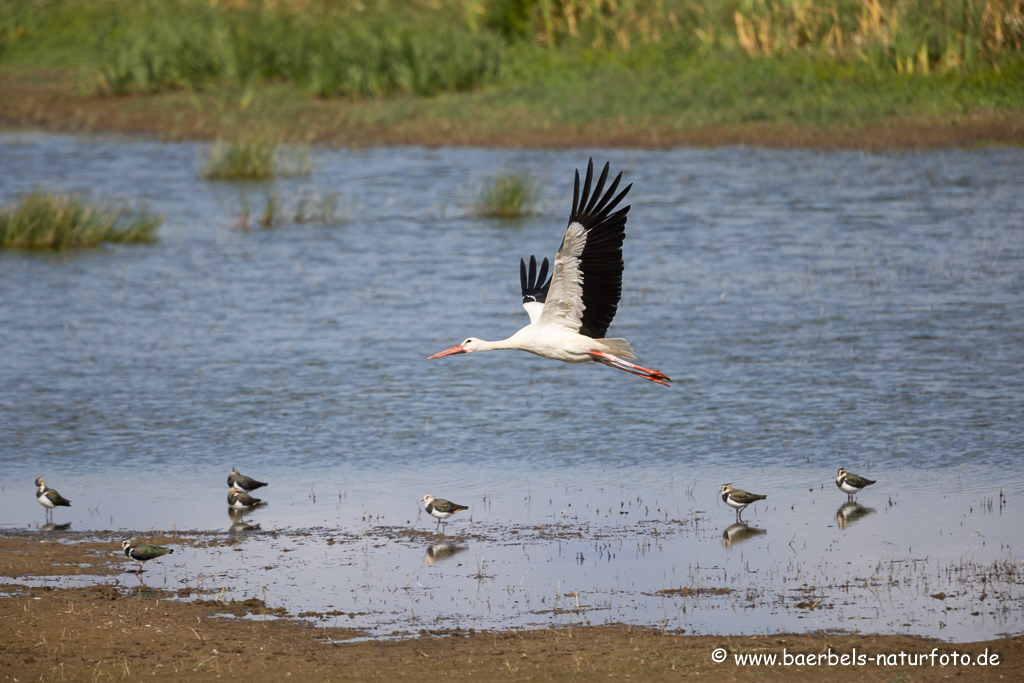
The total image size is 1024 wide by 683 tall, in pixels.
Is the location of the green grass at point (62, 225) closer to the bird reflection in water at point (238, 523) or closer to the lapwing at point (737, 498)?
the bird reflection in water at point (238, 523)

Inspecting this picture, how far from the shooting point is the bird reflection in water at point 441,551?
10977 mm

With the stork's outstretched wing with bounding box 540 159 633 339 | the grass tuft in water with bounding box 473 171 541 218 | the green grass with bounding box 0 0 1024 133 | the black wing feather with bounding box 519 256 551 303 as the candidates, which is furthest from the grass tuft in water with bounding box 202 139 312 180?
the stork's outstretched wing with bounding box 540 159 633 339

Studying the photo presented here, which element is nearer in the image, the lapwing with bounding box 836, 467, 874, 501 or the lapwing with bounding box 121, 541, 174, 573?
the lapwing with bounding box 121, 541, 174, 573

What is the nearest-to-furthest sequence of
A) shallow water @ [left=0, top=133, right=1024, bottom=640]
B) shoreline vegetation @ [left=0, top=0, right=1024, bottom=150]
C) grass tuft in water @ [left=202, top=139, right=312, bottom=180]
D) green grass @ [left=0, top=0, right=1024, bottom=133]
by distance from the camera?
shallow water @ [left=0, top=133, right=1024, bottom=640], grass tuft in water @ [left=202, top=139, right=312, bottom=180], shoreline vegetation @ [left=0, top=0, right=1024, bottom=150], green grass @ [left=0, top=0, right=1024, bottom=133]

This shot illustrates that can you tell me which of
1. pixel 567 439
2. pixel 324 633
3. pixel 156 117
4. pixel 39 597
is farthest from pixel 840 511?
pixel 156 117

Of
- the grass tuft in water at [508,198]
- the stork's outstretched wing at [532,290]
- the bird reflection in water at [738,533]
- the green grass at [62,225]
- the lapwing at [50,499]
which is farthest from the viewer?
the grass tuft in water at [508,198]

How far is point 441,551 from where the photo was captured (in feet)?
36.7

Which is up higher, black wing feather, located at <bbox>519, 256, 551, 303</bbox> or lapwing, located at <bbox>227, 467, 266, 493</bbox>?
black wing feather, located at <bbox>519, 256, 551, 303</bbox>

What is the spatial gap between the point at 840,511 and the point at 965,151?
19.0 metres

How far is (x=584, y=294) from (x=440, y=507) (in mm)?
2170

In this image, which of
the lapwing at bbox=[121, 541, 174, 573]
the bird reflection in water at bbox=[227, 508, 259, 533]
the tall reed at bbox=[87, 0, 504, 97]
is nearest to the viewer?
the lapwing at bbox=[121, 541, 174, 573]

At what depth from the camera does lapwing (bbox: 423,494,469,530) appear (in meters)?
11.6

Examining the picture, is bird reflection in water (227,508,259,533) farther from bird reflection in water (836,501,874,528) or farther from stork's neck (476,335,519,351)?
bird reflection in water (836,501,874,528)

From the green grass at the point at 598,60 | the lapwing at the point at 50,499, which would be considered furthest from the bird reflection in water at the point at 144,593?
the green grass at the point at 598,60
